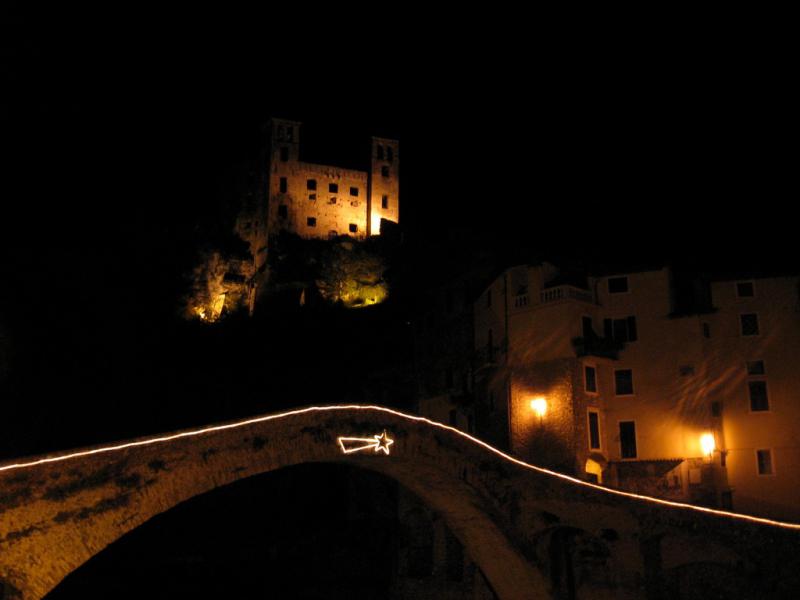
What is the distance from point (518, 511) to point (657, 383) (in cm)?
1169

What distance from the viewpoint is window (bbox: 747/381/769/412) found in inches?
1324

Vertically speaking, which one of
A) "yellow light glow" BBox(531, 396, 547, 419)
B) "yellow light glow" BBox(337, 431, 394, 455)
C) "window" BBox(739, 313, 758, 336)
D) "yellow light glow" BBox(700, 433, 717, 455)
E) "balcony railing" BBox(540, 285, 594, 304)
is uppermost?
"balcony railing" BBox(540, 285, 594, 304)

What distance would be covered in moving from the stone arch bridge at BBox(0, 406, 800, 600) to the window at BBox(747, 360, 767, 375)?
9.16 m

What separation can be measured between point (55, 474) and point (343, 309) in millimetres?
44571

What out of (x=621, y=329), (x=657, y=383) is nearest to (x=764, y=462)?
(x=657, y=383)

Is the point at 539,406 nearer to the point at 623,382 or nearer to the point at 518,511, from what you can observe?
the point at 623,382

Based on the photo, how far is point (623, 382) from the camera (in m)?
35.8

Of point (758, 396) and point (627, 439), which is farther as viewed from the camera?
point (627, 439)

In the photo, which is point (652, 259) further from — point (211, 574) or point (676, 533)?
point (211, 574)

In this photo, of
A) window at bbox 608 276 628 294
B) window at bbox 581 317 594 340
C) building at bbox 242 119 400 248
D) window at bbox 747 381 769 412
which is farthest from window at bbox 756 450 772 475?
building at bbox 242 119 400 248

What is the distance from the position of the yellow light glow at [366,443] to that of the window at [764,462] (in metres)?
17.2

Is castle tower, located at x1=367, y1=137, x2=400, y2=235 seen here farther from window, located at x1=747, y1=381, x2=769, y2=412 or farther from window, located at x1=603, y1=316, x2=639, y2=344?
window, located at x1=747, y1=381, x2=769, y2=412

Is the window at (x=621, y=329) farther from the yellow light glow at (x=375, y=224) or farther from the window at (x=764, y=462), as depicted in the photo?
the yellow light glow at (x=375, y=224)

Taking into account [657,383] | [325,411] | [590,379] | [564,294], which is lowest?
[325,411]
